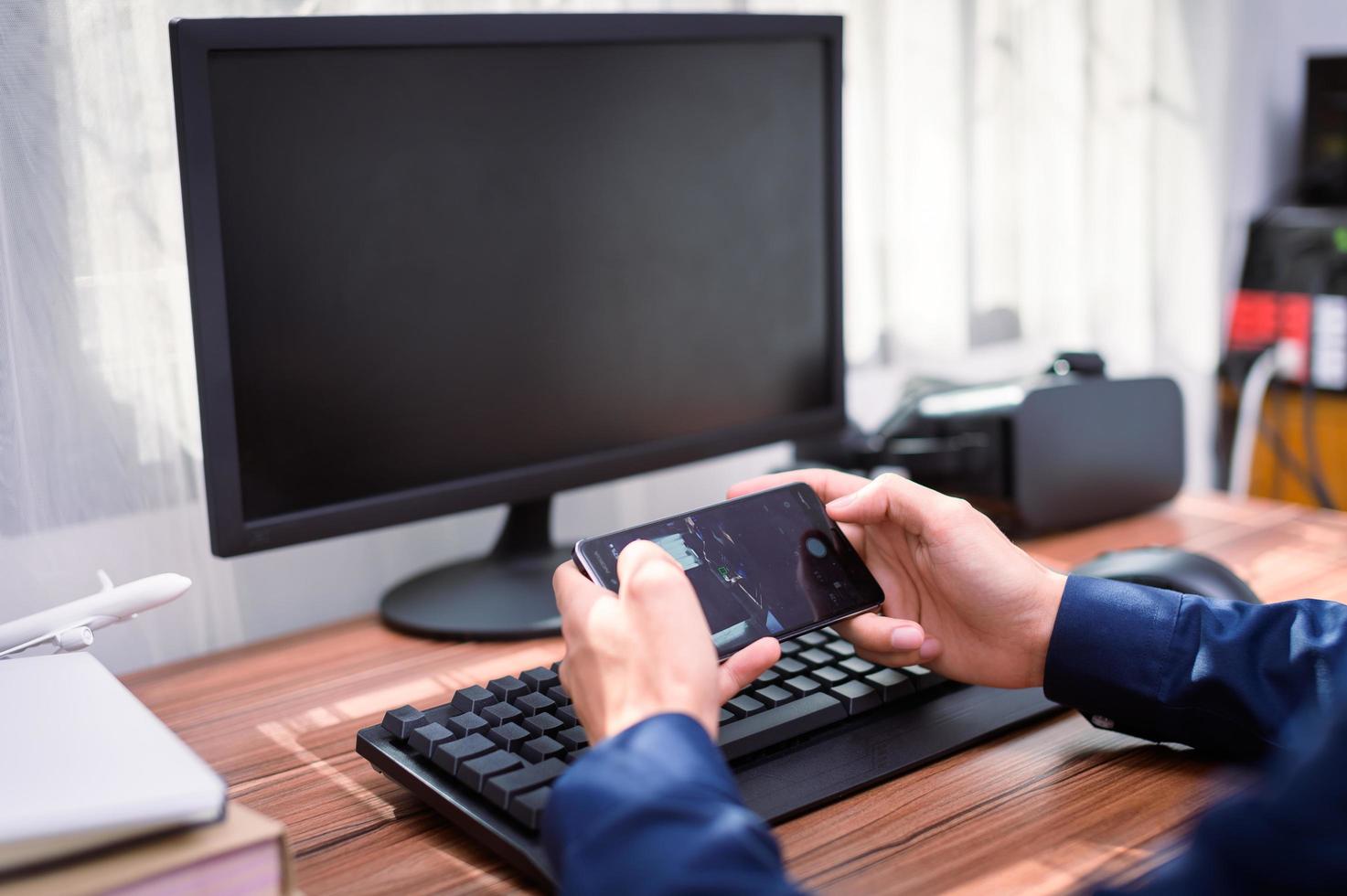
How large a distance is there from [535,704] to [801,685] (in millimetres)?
161

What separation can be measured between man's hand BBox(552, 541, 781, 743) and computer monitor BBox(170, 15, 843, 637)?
0.28 m

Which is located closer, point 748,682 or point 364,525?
point 748,682

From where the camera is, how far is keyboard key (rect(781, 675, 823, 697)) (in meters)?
0.77

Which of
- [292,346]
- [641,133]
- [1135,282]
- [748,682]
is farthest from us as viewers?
[1135,282]

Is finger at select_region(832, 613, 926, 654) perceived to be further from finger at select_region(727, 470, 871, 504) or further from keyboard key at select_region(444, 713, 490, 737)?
keyboard key at select_region(444, 713, 490, 737)

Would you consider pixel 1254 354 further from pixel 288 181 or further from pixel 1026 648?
pixel 288 181

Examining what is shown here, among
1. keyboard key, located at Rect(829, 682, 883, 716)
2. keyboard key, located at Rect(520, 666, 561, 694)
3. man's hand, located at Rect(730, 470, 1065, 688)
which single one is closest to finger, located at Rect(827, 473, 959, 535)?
man's hand, located at Rect(730, 470, 1065, 688)

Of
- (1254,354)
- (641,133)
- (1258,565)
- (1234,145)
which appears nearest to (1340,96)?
(1234,145)

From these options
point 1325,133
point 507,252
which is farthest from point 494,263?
point 1325,133

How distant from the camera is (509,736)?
69 cm

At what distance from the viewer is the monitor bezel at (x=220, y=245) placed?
0.78m

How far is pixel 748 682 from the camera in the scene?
74 centimetres

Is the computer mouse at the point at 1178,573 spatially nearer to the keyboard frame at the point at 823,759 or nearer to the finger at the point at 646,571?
the keyboard frame at the point at 823,759

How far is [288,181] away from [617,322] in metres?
0.28
